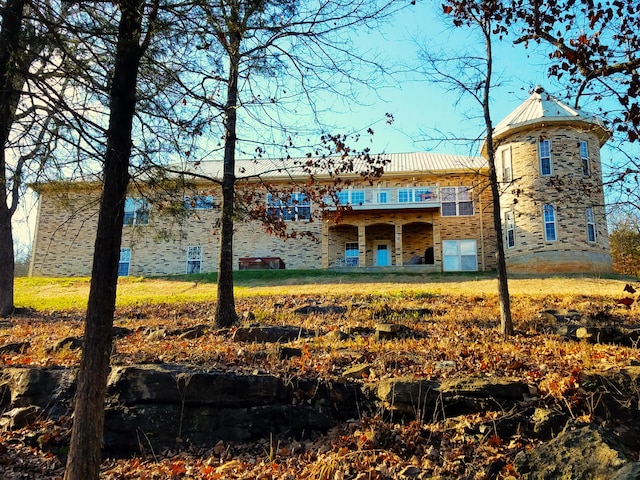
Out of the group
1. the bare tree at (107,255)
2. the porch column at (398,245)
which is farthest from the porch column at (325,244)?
the bare tree at (107,255)

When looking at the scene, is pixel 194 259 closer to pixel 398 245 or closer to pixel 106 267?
pixel 398 245

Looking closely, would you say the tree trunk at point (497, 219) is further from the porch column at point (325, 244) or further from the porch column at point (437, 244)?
the porch column at point (325, 244)

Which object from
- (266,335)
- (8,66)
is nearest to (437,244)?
(266,335)

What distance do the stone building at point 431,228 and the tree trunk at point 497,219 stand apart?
1370cm

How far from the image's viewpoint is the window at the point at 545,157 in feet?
83.9

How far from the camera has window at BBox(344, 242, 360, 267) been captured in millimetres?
30062

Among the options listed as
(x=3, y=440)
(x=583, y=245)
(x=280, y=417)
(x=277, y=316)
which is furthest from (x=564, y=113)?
(x=3, y=440)

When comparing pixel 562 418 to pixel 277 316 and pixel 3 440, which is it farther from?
pixel 277 316

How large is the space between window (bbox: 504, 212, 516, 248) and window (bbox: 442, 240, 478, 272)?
2163 mm

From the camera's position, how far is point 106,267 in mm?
4629

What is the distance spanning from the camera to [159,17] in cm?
514

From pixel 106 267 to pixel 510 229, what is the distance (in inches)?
983

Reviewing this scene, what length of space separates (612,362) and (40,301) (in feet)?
66.2

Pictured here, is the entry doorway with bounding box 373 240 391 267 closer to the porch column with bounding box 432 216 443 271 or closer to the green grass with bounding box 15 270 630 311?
the porch column with bounding box 432 216 443 271
